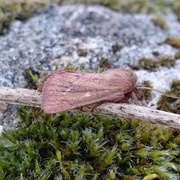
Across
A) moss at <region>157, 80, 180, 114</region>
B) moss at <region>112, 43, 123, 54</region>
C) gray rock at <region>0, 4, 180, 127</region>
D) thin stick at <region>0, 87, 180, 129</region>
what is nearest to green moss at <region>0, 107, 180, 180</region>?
thin stick at <region>0, 87, 180, 129</region>

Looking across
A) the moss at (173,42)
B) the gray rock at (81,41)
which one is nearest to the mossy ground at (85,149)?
the gray rock at (81,41)

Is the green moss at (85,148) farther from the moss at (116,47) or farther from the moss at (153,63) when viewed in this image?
the moss at (116,47)

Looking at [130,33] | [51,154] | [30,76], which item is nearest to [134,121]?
[51,154]

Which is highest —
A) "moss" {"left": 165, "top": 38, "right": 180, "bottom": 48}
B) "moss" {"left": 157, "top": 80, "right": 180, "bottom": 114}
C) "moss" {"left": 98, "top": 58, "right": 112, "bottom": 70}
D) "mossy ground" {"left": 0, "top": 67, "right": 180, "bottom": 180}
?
"moss" {"left": 165, "top": 38, "right": 180, "bottom": 48}

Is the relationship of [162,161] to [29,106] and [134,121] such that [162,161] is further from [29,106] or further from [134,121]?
[29,106]

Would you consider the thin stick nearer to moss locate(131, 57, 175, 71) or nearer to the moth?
the moth

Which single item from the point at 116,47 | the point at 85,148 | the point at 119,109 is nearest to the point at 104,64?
the point at 116,47
